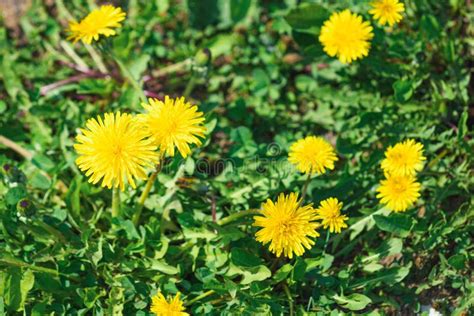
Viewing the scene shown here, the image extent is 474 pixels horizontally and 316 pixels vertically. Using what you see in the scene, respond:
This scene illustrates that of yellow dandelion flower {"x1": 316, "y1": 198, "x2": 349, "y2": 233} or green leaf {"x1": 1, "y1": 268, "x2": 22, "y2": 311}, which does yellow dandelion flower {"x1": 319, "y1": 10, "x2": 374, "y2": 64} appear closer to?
yellow dandelion flower {"x1": 316, "y1": 198, "x2": 349, "y2": 233}

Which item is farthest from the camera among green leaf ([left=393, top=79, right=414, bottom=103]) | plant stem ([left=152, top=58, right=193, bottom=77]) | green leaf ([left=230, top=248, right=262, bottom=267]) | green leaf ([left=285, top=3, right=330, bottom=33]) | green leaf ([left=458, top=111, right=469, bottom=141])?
plant stem ([left=152, top=58, right=193, bottom=77])

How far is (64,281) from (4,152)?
0.93 metres

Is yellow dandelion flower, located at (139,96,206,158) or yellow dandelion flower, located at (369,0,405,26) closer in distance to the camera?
yellow dandelion flower, located at (139,96,206,158)

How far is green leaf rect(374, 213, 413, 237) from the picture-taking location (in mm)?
2389

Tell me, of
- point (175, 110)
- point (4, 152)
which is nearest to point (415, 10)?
point (175, 110)

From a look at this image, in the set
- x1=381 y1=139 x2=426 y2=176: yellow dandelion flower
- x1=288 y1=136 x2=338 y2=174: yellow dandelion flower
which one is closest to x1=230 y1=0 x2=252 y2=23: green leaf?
x1=288 y1=136 x2=338 y2=174: yellow dandelion flower

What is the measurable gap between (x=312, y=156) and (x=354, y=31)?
705mm

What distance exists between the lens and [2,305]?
7.26 ft

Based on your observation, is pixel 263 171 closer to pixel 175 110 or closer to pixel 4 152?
pixel 175 110

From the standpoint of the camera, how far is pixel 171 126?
2080 mm

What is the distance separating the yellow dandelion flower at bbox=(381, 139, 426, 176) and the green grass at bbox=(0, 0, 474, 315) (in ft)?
0.67

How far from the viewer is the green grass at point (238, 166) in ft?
7.82

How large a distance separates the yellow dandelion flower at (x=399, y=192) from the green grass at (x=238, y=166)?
8 cm

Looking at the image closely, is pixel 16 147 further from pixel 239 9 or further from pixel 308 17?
pixel 308 17
